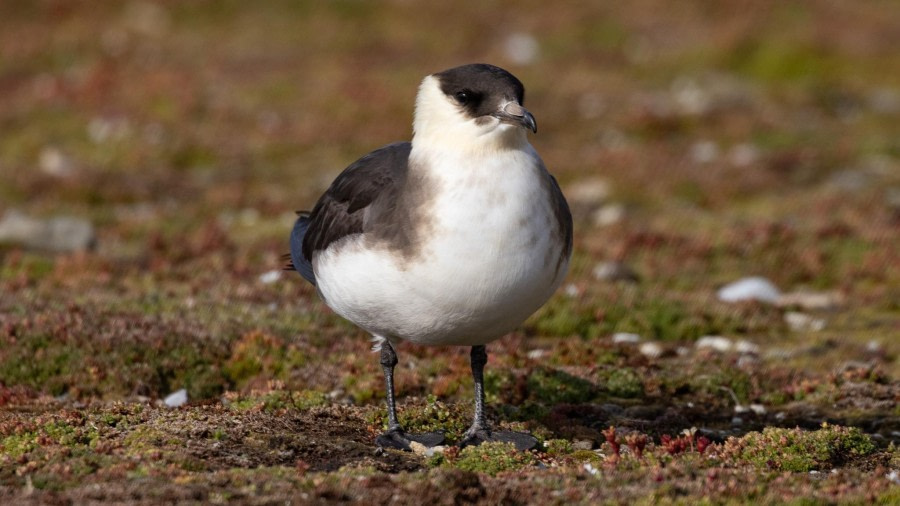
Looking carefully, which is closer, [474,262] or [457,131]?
[474,262]

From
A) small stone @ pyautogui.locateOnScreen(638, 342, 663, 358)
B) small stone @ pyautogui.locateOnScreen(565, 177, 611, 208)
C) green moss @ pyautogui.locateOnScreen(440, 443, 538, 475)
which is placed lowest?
green moss @ pyautogui.locateOnScreen(440, 443, 538, 475)

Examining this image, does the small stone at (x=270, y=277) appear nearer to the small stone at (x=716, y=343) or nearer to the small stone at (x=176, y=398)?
the small stone at (x=176, y=398)

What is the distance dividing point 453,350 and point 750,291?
4372mm

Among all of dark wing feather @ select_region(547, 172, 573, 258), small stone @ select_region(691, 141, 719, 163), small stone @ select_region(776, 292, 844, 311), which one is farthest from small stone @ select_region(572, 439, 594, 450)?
small stone @ select_region(691, 141, 719, 163)

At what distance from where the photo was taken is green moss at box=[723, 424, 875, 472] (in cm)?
755

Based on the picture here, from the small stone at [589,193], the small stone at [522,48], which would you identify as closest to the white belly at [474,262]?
the small stone at [589,193]

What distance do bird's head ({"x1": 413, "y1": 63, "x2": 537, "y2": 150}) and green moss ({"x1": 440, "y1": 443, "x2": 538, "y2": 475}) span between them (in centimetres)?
189

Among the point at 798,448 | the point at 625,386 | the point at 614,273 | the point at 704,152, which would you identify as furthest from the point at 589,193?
the point at 798,448

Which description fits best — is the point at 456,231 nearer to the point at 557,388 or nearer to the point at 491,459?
the point at 491,459

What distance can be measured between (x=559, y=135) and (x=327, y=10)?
9.18 m

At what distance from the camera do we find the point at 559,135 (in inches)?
838

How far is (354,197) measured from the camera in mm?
8070

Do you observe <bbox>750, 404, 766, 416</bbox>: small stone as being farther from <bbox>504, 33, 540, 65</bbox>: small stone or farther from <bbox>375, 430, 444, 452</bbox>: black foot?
<bbox>504, 33, 540, 65</bbox>: small stone

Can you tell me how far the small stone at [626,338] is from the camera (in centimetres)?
1155
